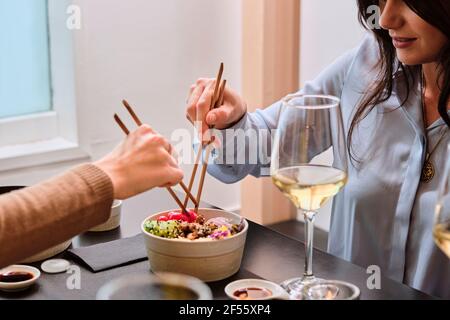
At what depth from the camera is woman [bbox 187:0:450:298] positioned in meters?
1.50

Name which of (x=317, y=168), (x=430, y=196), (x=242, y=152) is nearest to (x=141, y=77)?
(x=242, y=152)

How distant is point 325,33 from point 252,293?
2320 mm

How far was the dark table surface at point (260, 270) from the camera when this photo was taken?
4.02 ft

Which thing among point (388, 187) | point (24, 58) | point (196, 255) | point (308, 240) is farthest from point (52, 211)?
point (24, 58)

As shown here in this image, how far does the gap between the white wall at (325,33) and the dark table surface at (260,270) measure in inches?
73.9

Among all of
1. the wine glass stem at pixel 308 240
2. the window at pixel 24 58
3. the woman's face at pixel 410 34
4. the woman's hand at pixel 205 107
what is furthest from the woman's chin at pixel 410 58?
the window at pixel 24 58

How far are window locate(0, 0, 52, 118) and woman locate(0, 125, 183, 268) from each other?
6.57 ft

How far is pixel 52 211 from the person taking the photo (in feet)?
3.51

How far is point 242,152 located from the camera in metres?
1.73

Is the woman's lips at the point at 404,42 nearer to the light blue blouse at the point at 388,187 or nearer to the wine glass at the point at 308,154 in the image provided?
the light blue blouse at the point at 388,187

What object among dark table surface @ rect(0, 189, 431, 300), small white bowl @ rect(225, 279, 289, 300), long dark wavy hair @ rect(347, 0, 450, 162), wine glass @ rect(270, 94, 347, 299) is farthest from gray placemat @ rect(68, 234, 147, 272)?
long dark wavy hair @ rect(347, 0, 450, 162)

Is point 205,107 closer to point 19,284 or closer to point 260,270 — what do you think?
point 260,270

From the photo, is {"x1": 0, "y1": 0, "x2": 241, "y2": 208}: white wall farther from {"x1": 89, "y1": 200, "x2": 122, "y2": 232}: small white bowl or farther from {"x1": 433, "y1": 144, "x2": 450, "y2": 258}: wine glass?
{"x1": 433, "y1": 144, "x2": 450, "y2": 258}: wine glass
